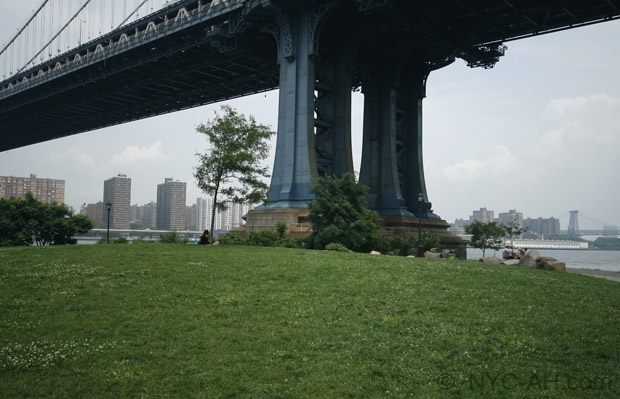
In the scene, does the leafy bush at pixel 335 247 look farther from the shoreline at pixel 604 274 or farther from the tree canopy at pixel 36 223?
the tree canopy at pixel 36 223

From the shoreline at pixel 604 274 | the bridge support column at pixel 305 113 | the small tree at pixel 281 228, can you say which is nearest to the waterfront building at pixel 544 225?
the bridge support column at pixel 305 113

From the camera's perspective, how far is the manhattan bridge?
37.6 metres

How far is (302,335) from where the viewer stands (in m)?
10.2

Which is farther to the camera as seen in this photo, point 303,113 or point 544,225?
point 544,225

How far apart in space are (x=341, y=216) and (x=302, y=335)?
18981 millimetres

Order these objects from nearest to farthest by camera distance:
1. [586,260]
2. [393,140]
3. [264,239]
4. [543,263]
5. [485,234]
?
[543,263] → [264,239] → [393,140] → [485,234] → [586,260]

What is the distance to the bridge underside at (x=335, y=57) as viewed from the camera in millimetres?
37562

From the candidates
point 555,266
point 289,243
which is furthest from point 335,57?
point 555,266

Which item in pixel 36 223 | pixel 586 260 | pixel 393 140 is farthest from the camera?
pixel 586 260

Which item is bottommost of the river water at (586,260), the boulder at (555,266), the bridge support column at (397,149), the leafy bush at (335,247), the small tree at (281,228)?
the river water at (586,260)

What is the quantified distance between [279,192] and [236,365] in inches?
1146

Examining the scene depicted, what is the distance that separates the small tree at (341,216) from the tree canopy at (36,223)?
2231 cm

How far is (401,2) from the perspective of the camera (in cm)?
3709

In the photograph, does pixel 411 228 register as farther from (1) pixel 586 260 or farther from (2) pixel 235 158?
(1) pixel 586 260
